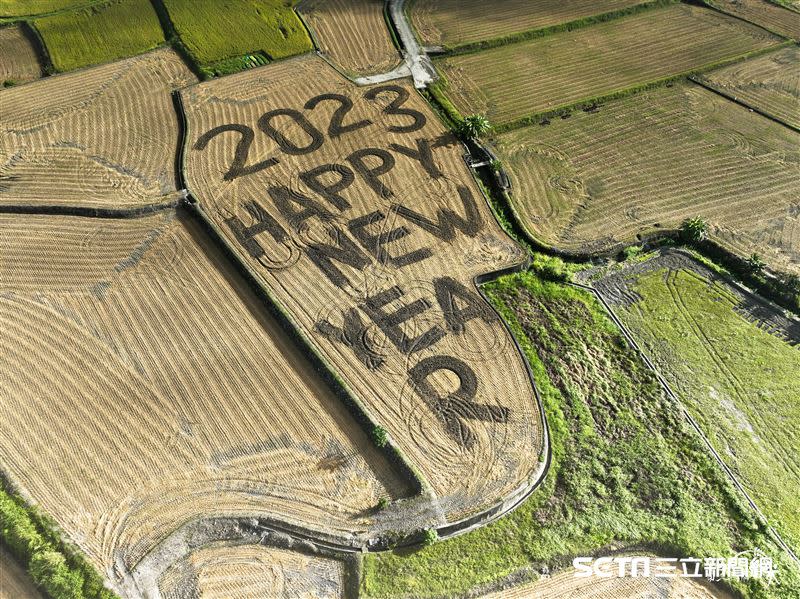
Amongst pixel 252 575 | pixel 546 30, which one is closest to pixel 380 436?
pixel 252 575

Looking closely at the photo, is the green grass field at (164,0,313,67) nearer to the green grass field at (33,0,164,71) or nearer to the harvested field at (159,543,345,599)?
the green grass field at (33,0,164,71)

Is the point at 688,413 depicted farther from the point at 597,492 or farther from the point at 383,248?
the point at 383,248

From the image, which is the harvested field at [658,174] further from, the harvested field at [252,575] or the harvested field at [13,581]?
the harvested field at [13,581]

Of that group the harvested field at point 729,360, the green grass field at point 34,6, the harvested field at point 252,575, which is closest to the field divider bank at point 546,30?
the harvested field at point 729,360

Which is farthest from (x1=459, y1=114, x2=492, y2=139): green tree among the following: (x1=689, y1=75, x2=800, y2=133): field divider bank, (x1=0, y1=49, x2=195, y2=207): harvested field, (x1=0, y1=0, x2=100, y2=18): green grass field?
(x1=0, y1=0, x2=100, y2=18): green grass field

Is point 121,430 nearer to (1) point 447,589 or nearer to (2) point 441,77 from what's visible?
(1) point 447,589

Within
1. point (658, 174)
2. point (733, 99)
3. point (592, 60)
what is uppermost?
point (592, 60)
